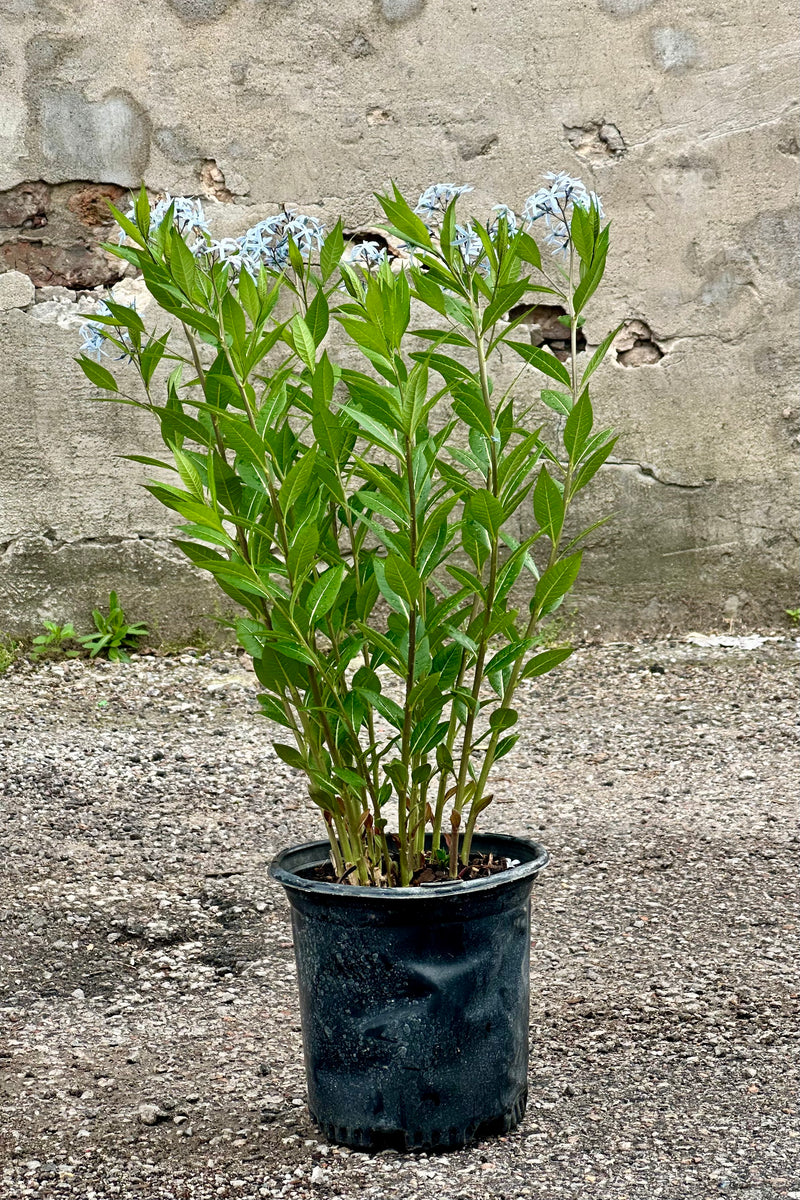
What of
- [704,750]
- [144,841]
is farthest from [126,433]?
[704,750]

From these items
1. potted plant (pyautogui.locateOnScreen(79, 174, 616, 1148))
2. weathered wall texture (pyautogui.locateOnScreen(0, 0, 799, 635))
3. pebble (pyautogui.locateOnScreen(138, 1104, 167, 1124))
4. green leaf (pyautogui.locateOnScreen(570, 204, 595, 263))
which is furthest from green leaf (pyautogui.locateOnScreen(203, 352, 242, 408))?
weathered wall texture (pyautogui.locateOnScreen(0, 0, 799, 635))

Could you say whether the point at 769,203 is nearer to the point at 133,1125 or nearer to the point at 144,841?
the point at 144,841

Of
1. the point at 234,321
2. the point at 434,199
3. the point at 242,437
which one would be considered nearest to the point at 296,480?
the point at 242,437

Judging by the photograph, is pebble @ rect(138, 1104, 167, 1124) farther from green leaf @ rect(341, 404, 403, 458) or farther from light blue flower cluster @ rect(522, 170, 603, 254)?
light blue flower cluster @ rect(522, 170, 603, 254)

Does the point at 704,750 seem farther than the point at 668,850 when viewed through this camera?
Yes

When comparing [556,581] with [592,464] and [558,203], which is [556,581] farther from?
[558,203]

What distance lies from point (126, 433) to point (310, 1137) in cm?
293

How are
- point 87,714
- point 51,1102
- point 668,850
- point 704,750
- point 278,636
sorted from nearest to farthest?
point 278,636, point 51,1102, point 668,850, point 704,750, point 87,714

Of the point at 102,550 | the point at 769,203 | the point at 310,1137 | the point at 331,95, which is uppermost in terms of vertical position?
the point at 331,95

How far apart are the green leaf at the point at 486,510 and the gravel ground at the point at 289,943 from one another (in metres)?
0.83

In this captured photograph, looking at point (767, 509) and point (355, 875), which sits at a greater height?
point (767, 509)

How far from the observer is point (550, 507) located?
1.62 m

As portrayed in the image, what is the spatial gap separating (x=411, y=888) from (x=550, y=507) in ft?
1.76

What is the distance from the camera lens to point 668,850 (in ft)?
8.99
